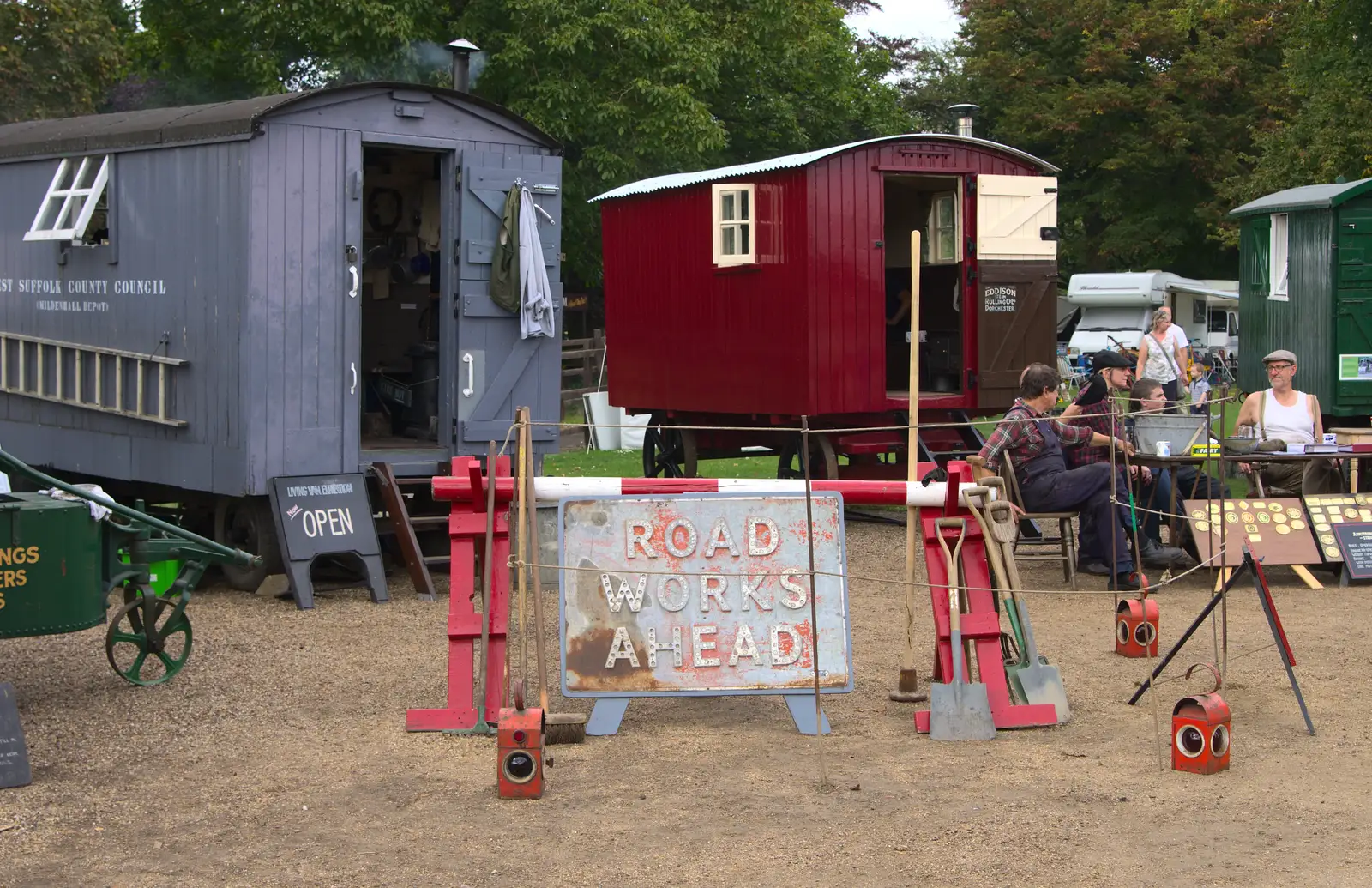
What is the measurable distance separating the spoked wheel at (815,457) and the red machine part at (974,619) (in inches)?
213

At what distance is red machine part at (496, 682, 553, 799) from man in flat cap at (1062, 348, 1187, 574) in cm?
503

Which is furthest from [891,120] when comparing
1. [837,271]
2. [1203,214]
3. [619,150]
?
[837,271]

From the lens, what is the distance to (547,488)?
20.7ft

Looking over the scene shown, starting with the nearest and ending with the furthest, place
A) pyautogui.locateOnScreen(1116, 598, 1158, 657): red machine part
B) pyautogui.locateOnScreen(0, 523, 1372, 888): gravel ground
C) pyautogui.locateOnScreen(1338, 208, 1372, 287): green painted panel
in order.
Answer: pyautogui.locateOnScreen(0, 523, 1372, 888): gravel ground < pyautogui.locateOnScreen(1116, 598, 1158, 657): red machine part < pyautogui.locateOnScreen(1338, 208, 1372, 287): green painted panel

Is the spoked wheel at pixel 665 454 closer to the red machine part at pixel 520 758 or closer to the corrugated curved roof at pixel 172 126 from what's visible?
the corrugated curved roof at pixel 172 126

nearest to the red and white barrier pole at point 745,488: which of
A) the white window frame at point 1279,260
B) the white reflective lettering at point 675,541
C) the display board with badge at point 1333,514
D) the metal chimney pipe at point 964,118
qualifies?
the white reflective lettering at point 675,541

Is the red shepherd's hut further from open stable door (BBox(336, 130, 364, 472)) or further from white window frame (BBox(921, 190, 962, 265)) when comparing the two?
open stable door (BBox(336, 130, 364, 472))

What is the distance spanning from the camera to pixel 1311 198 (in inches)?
581

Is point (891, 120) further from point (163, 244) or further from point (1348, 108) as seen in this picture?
point (163, 244)

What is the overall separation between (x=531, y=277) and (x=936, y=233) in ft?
14.8

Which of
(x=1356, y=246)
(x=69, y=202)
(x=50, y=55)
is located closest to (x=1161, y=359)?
(x=1356, y=246)

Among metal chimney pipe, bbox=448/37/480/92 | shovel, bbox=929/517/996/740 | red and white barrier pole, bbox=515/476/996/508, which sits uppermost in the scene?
metal chimney pipe, bbox=448/37/480/92

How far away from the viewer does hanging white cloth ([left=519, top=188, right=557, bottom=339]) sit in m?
9.94

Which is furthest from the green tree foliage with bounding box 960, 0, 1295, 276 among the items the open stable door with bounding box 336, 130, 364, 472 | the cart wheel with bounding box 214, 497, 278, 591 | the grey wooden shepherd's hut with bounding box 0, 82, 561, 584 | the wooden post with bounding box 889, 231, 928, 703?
the wooden post with bounding box 889, 231, 928, 703
